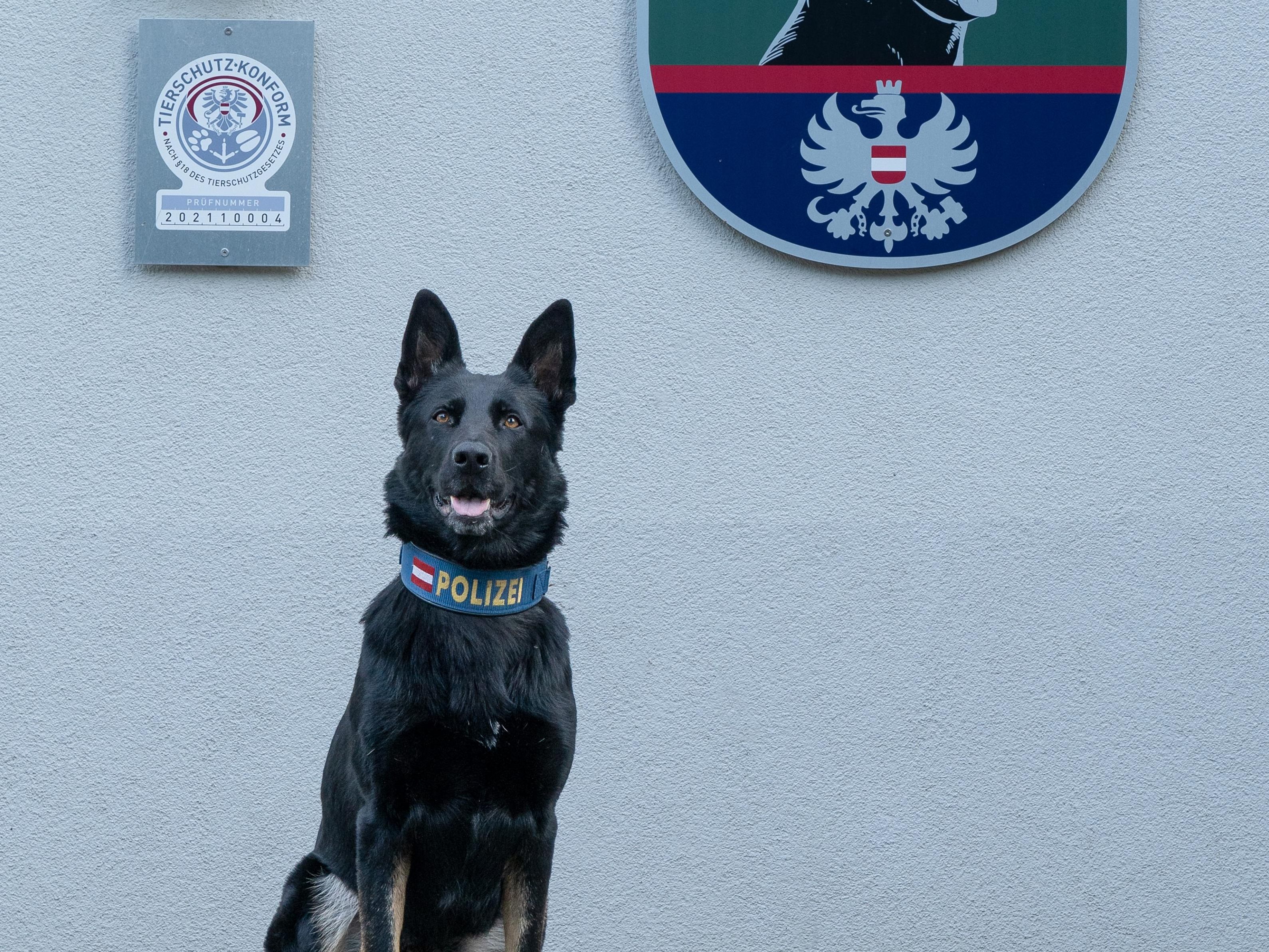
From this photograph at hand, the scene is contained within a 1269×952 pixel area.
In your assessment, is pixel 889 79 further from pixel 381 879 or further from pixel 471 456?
pixel 381 879

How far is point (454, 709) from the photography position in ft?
6.47

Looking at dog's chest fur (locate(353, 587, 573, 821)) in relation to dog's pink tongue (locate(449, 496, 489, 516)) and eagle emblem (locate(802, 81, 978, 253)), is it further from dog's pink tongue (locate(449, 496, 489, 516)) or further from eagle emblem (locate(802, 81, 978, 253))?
eagle emblem (locate(802, 81, 978, 253))

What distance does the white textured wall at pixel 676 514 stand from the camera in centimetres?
320

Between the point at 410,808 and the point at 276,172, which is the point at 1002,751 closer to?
the point at 410,808

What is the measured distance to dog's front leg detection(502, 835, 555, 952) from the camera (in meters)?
1.99

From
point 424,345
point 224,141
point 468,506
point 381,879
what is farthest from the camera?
point 224,141

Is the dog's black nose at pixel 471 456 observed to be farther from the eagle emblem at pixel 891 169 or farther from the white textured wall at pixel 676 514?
the eagle emblem at pixel 891 169

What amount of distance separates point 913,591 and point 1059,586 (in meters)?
0.43

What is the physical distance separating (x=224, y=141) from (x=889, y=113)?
6.45ft

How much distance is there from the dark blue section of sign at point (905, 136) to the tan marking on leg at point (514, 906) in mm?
2047

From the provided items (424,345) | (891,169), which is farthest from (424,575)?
(891,169)

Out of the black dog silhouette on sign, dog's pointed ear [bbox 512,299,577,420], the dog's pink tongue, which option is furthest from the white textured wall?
the dog's pink tongue

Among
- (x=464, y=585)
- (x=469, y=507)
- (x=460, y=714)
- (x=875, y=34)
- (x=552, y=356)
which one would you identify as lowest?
(x=460, y=714)

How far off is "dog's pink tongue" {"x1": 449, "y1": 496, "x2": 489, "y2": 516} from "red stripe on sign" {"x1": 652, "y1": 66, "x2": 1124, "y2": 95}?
1814 mm
